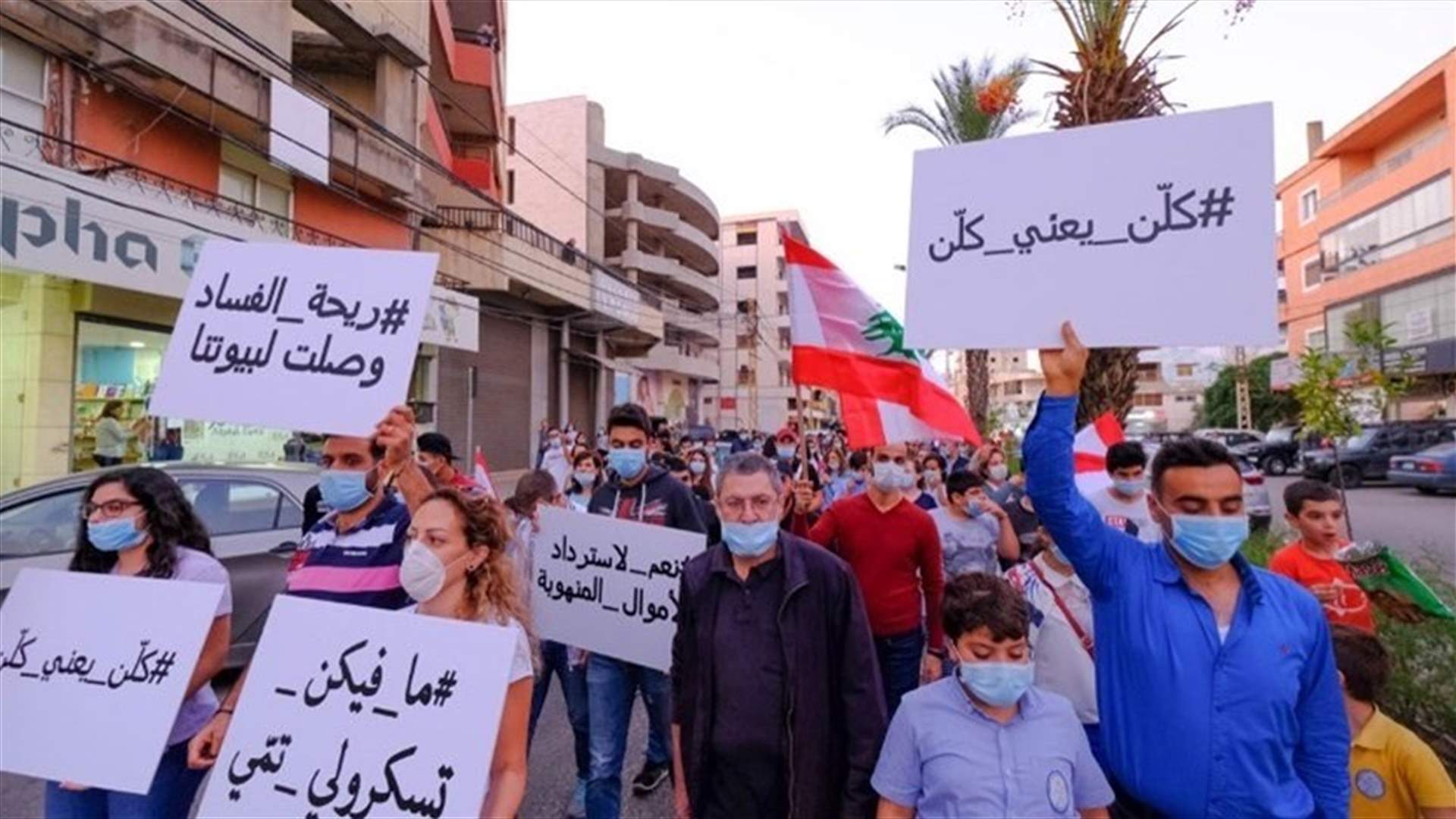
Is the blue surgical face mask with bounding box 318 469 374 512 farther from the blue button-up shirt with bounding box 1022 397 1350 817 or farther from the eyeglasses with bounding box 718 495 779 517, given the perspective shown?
the blue button-up shirt with bounding box 1022 397 1350 817

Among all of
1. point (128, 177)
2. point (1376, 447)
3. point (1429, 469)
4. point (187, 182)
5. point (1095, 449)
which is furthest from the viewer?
point (1376, 447)

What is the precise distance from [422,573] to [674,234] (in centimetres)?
3976

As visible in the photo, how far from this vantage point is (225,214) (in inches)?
532

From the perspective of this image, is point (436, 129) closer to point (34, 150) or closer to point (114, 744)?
point (34, 150)

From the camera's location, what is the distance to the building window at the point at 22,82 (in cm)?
1057

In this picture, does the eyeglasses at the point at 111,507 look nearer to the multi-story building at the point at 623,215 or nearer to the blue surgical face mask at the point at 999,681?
the blue surgical face mask at the point at 999,681

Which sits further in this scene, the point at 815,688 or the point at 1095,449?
the point at 1095,449

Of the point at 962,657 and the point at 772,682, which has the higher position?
the point at 962,657

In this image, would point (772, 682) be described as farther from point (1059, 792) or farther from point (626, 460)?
point (626, 460)

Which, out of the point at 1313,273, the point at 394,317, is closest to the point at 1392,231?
the point at 1313,273

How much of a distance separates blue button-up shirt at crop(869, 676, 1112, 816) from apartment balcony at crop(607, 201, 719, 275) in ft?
121

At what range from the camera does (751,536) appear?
2.62 meters

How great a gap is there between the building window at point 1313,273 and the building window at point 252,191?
42641 mm

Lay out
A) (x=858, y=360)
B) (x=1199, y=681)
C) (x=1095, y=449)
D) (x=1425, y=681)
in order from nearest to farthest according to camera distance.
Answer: (x=1199, y=681) → (x=1425, y=681) → (x=858, y=360) → (x=1095, y=449)
